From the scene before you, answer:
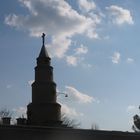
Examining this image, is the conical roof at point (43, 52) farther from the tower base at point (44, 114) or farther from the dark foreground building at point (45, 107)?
the tower base at point (44, 114)

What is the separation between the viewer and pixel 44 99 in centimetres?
4725

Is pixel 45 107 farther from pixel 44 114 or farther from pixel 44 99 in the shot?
pixel 44 99

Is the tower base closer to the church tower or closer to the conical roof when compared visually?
the church tower

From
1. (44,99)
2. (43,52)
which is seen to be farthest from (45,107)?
(43,52)

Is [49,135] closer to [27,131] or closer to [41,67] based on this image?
[27,131]

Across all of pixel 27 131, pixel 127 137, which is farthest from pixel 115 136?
pixel 27 131

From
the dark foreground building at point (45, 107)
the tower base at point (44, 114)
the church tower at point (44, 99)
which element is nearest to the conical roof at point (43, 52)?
the dark foreground building at point (45, 107)

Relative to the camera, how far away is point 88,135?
122 feet

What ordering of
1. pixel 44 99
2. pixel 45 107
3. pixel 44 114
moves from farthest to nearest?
pixel 44 99
pixel 45 107
pixel 44 114

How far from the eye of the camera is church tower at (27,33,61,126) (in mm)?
46375

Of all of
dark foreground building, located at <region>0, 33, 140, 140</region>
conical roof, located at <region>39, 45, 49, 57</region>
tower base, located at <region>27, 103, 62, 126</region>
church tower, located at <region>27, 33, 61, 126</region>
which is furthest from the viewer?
conical roof, located at <region>39, 45, 49, 57</region>

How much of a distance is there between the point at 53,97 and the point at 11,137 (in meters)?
14.5

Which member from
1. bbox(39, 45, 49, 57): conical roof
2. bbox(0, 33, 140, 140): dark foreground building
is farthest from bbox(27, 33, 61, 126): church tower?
bbox(39, 45, 49, 57): conical roof

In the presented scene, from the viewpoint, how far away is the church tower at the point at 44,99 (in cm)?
4638
